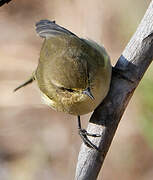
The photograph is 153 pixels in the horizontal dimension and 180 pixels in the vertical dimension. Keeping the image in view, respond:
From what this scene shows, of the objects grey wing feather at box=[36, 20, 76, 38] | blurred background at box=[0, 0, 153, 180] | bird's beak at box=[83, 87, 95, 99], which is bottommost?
blurred background at box=[0, 0, 153, 180]

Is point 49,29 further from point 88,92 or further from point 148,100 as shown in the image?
point 148,100

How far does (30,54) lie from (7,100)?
47 cm

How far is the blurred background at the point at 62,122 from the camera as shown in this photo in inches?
149

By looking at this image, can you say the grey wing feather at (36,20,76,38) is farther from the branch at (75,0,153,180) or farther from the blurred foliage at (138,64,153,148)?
the blurred foliage at (138,64,153,148)

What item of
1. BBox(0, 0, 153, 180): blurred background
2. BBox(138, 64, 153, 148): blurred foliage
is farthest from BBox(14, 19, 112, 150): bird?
BBox(0, 0, 153, 180): blurred background

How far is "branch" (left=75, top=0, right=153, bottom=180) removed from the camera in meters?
1.98

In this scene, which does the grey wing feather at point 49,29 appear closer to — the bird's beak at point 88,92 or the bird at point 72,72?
the bird at point 72,72

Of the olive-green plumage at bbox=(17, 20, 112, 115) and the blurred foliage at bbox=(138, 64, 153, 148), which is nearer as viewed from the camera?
the olive-green plumage at bbox=(17, 20, 112, 115)

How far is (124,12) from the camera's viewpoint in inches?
156

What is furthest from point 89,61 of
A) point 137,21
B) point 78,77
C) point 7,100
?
point 7,100

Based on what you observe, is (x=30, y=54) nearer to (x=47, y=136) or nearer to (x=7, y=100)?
(x=7, y=100)

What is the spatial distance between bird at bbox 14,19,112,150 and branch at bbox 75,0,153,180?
0.11ft

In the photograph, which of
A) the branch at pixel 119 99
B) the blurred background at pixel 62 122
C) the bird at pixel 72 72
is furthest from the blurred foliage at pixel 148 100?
the branch at pixel 119 99

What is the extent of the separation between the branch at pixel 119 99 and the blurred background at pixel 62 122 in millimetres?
1539
